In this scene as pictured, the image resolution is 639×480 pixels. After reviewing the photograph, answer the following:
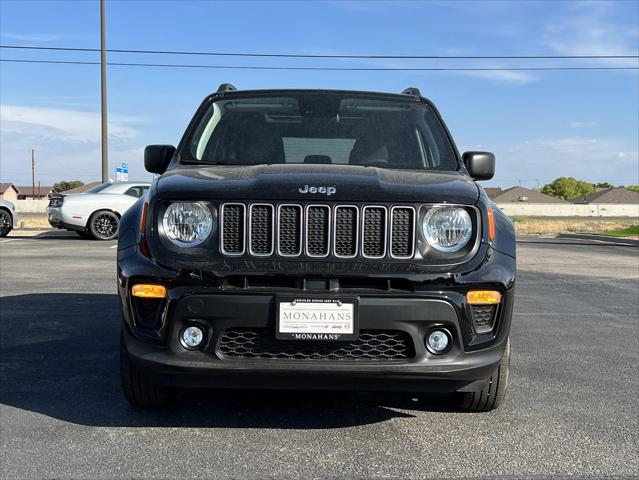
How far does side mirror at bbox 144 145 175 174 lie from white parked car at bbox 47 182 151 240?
13474mm

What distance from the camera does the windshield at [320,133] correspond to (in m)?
4.68

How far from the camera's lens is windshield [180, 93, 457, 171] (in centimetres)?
468

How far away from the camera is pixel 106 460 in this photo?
11.0 feet

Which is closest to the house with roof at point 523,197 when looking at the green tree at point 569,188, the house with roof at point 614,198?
the house with roof at point 614,198

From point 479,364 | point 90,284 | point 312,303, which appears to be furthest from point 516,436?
point 90,284

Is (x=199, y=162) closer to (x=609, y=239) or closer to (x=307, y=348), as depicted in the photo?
(x=307, y=348)

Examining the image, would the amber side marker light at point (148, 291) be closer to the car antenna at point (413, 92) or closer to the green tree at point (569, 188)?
the car antenna at point (413, 92)

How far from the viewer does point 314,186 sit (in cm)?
363

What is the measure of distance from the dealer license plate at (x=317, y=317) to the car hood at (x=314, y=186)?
19.6 inches

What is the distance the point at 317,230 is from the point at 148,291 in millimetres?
837

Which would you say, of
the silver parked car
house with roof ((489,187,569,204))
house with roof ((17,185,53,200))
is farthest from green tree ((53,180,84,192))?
the silver parked car

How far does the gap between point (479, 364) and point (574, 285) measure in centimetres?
753

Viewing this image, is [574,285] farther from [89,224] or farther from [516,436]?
[89,224]

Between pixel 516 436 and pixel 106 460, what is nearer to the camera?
pixel 106 460
